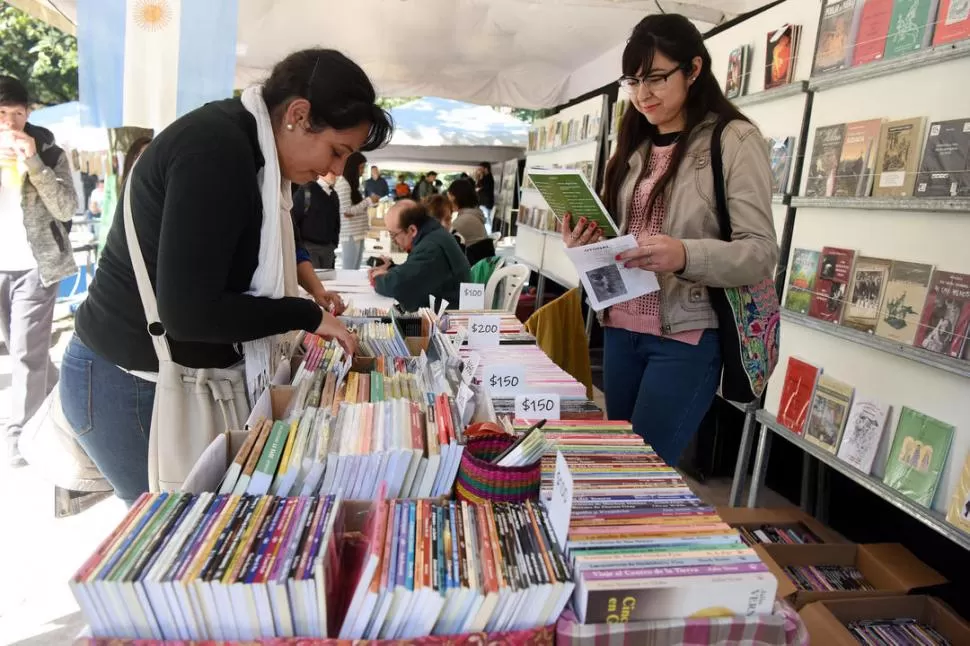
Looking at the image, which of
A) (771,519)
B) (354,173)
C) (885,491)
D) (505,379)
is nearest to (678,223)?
(505,379)

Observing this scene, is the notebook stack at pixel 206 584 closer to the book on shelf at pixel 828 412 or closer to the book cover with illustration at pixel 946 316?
the book cover with illustration at pixel 946 316

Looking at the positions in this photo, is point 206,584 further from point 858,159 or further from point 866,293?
point 858,159

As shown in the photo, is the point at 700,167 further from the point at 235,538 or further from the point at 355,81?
the point at 235,538

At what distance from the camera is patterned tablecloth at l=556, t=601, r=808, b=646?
29.5 inches

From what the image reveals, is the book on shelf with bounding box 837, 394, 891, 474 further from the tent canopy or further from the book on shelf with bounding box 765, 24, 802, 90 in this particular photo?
the tent canopy

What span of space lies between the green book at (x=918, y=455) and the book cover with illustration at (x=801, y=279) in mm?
570

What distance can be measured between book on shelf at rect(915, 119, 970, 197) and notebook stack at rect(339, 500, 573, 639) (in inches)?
64.6

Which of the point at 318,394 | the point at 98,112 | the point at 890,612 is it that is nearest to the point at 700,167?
the point at 318,394

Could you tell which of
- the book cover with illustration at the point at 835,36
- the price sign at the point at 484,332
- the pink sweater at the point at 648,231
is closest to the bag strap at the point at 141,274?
the price sign at the point at 484,332

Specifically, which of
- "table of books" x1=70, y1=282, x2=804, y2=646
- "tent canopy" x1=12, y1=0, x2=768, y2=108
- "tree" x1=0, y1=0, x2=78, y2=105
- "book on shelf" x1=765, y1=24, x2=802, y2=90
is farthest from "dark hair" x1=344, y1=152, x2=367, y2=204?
"tree" x1=0, y1=0, x2=78, y2=105

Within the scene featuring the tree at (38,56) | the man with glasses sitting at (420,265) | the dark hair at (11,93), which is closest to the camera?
the dark hair at (11,93)

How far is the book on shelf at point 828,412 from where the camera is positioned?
7.07 feet

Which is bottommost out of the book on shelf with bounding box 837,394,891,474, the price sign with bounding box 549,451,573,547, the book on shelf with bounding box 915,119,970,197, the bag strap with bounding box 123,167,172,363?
the book on shelf with bounding box 837,394,891,474

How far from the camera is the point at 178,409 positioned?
4.13 feet
